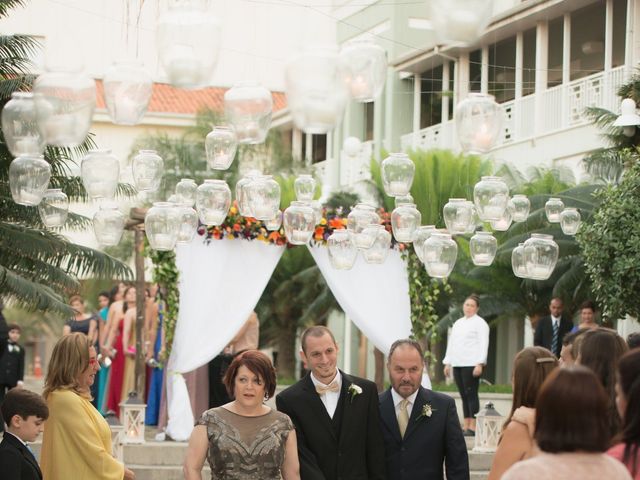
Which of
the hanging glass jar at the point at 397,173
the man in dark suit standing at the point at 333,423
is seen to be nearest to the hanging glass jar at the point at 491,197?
the hanging glass jar at the point at 397,173

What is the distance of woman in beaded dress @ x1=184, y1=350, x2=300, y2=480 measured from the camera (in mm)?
7195

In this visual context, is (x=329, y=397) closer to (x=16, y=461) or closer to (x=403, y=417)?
(x=403, y=417)

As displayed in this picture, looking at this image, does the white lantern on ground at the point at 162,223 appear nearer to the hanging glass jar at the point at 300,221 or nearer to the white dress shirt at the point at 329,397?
the hanging glass jar at the point at 300,221

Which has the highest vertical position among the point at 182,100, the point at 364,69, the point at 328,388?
the point at 182,100

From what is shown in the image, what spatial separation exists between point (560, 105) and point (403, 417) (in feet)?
66.3

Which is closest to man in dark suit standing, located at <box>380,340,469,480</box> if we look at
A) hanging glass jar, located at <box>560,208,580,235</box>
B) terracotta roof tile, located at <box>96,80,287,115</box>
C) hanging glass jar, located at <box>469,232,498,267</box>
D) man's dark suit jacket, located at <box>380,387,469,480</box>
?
man's dark suit jacket, located at <box>380,387,469,480</box>

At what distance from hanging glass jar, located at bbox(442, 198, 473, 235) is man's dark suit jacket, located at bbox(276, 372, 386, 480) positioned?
376cm

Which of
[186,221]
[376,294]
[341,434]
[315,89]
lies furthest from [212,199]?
[376,294]

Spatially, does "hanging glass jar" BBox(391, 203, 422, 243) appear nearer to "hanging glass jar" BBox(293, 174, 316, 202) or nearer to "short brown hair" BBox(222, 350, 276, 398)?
"hanging glass jar" BBox(293, 174, 316, 202)

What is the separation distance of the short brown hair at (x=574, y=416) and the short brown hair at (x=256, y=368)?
2.94 meters

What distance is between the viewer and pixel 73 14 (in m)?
32.8

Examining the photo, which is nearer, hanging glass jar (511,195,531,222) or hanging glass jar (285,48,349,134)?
hanging glass jar (285,48,349,134)

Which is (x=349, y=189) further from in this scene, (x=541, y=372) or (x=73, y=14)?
(x=541, y=372)

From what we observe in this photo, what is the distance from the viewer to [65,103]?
6.27m
